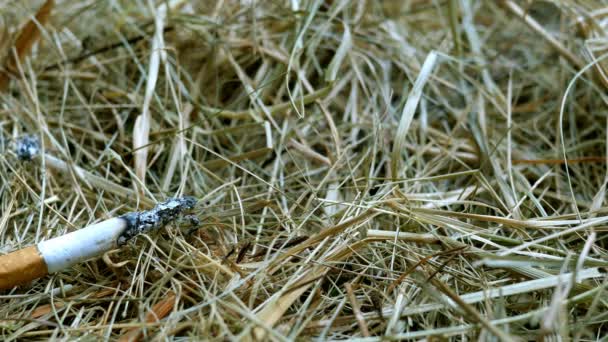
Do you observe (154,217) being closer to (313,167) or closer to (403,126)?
(313,167)

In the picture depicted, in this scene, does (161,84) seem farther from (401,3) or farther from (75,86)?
(401,3)

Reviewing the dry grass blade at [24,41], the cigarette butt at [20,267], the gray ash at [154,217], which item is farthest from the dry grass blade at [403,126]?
the dry grass blade at [24,41]

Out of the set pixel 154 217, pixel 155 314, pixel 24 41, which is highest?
pixel 24 41

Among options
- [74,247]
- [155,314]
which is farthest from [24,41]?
[155,314]

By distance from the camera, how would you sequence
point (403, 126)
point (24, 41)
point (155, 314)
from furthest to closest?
point (24, 41), point (403, 126), point (155, 314)

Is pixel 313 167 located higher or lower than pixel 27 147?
lower

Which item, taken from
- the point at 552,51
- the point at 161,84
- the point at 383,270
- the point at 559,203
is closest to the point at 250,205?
the point at 383,270
